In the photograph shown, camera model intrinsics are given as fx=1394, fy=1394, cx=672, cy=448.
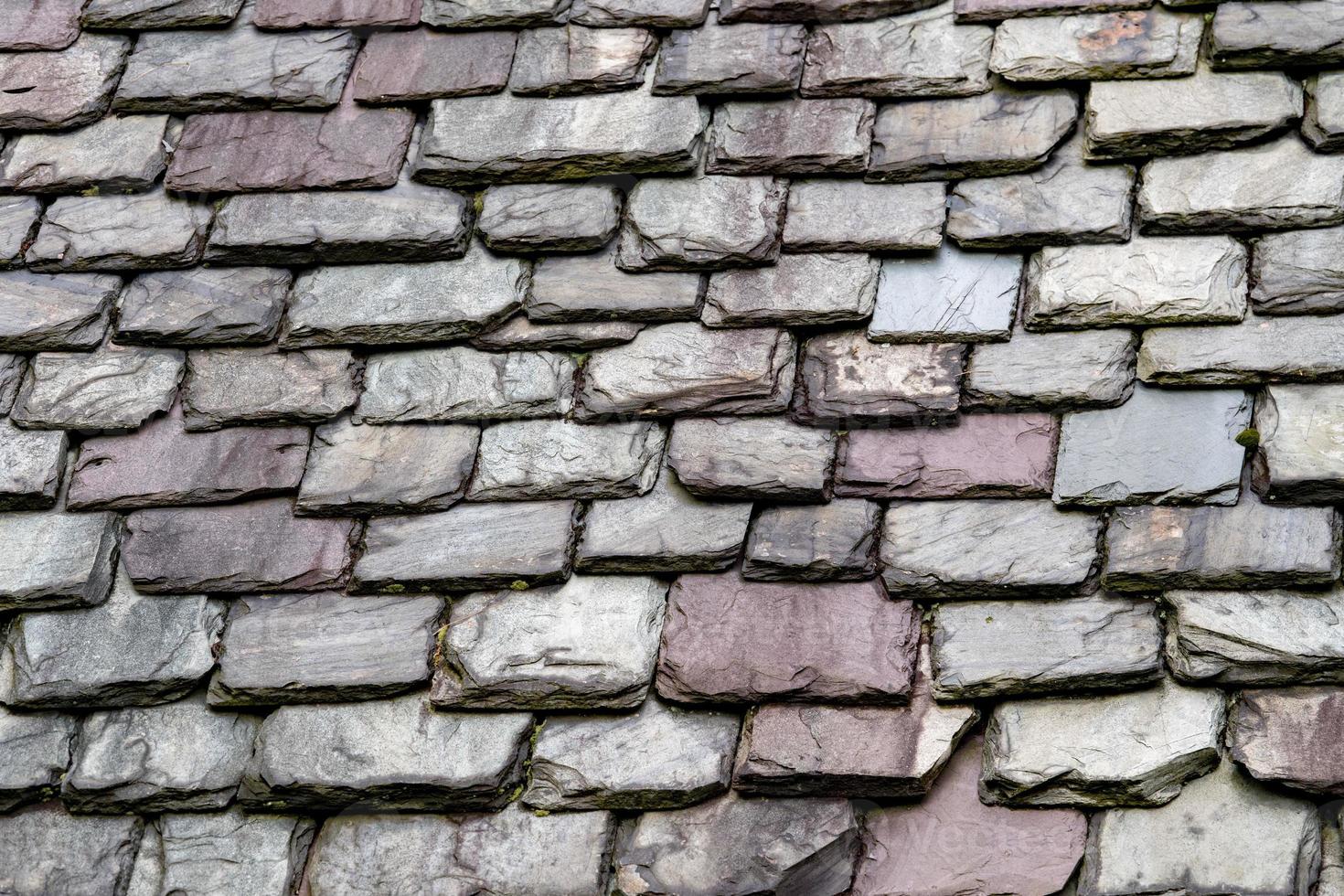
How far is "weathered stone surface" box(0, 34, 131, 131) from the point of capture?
269 centimetres

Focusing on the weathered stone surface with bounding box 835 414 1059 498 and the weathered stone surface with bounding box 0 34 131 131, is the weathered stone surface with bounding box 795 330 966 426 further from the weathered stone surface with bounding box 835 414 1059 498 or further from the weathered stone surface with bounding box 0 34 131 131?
the weathered stone surface with bounding box 0 34 131 131

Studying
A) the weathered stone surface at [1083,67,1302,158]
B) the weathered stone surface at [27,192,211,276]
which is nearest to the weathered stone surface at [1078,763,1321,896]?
the weathered stone surface at [1083,67,1302,158]

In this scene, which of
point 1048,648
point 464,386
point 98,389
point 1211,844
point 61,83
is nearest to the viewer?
point 1211,844

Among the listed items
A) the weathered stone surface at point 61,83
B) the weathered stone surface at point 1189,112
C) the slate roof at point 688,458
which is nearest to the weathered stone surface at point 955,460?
the slate roof at point 688,458

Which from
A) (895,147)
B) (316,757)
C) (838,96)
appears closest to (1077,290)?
(895,147)

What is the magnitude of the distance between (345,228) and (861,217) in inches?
35.6

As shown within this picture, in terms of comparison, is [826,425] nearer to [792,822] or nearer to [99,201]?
[792,822]

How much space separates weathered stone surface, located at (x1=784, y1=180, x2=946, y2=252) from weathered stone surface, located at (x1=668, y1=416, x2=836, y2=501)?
0.33m

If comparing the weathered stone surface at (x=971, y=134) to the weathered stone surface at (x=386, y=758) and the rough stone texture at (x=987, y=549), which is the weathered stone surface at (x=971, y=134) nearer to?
the rough stone texture at (x=987, y=549)

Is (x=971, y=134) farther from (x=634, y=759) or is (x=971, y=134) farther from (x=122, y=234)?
(x=122, y=234)

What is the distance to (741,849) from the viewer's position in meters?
1.94

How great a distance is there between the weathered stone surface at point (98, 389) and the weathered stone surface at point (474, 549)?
1.68 feet

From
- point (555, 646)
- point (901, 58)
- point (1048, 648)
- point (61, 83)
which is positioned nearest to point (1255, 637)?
Answer: point (1048, 648)

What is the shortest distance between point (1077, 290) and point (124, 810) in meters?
1.69
